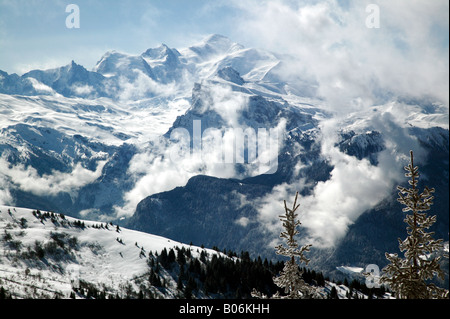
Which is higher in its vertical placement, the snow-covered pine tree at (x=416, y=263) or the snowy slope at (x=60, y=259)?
the snow-covered pine tree at (x=416, y=263)

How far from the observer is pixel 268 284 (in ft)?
651

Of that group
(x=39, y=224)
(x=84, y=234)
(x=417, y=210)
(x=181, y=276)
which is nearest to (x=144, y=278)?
(x=181, y=276)

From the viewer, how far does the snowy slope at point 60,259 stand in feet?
431

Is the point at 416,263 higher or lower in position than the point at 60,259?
higher

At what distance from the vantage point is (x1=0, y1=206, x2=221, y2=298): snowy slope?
431 ft

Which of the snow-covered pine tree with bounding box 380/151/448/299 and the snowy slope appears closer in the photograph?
the snow-covered pine tree with bounding box 380/151/448/299

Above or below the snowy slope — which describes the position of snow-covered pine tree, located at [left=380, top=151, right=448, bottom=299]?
above

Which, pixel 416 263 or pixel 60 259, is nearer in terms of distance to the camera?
pixel 416 263

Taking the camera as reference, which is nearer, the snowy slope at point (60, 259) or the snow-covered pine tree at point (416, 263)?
the snow-covered pine tree at point (416, 263)

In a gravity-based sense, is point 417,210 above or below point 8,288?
above

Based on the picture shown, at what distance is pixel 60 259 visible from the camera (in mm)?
164750
